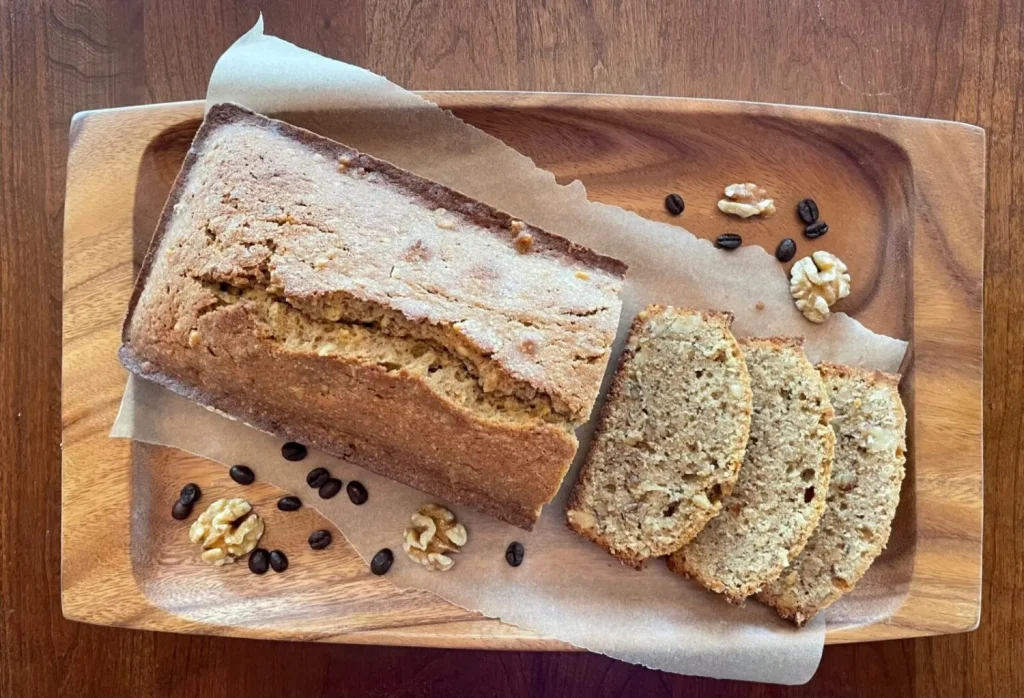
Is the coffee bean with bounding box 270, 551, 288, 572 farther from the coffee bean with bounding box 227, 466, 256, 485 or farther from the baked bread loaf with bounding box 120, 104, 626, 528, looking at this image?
the baked bread loaf with bounding box 120, 104, 626, 528

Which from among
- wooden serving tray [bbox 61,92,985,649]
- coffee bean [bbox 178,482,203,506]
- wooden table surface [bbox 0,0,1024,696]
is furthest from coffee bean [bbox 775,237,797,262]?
coffee bean [bbox 178,482,203,506]

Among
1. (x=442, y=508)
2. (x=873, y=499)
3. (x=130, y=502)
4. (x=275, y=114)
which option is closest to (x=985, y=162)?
(x=873, y=499)

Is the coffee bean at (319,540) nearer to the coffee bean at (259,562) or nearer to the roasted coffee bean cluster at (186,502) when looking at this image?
the coffee bean at (259,562)

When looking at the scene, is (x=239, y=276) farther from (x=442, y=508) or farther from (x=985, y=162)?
(x=985, y=162)

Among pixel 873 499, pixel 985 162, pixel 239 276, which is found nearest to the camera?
pixel 239 276

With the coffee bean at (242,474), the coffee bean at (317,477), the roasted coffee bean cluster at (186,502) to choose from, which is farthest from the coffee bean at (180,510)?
the coffee bean at (317,477)
